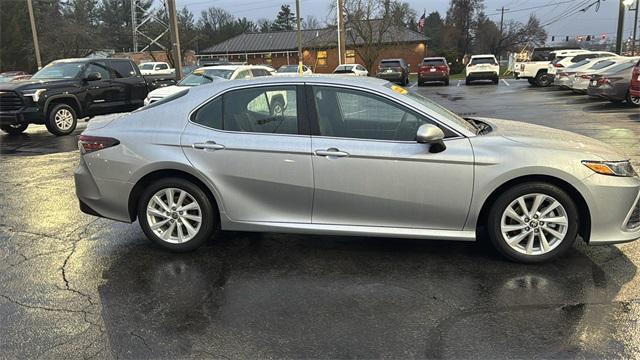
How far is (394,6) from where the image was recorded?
4691cm

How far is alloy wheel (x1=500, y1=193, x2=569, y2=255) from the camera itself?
421 cm

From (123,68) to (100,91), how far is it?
1.19 metres

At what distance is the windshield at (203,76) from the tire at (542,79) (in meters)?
19.6

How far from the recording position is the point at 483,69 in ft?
99.1

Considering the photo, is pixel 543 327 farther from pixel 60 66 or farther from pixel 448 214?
pixel 60 66

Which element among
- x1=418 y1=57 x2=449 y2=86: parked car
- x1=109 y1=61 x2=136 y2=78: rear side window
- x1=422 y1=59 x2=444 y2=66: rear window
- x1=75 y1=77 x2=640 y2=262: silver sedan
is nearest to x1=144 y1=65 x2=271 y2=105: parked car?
x1=109 y1=61 x2=136 y2=78: rear side window

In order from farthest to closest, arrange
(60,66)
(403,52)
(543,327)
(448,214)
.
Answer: (403,52), (60,66), (448,214), (543,327)

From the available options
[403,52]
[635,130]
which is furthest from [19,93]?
[403,52]

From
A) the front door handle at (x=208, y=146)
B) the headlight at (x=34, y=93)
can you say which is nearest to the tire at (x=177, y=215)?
the front door handle at (x=208, y=146)

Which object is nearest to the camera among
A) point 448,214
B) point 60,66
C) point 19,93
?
point 448,214

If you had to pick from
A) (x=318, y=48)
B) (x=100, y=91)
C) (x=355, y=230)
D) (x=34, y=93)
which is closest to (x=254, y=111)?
(x=355, y=230)

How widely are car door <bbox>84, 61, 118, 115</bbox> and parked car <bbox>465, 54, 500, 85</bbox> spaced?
22197 millimetres

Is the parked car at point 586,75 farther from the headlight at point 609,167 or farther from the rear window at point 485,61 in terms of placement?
the headlight at point 609,167

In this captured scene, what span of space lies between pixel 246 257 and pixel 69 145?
872cm
